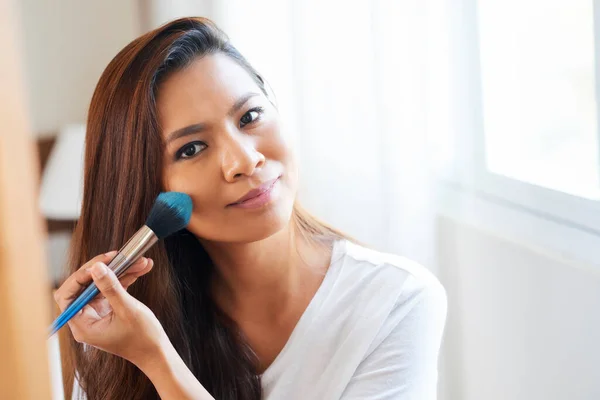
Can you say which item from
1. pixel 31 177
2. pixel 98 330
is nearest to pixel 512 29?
pixel 98 330

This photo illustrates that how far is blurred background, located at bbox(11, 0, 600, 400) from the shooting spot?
991mm

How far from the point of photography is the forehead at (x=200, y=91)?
0.85 meters

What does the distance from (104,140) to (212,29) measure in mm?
190

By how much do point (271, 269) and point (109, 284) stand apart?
29cm

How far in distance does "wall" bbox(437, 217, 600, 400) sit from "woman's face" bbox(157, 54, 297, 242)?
37 cm

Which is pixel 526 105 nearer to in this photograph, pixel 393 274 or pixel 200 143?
pixel 393 274

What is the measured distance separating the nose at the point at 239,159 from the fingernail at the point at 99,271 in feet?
0.56

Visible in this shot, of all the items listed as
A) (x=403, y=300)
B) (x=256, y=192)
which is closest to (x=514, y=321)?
(x=403, y=300)

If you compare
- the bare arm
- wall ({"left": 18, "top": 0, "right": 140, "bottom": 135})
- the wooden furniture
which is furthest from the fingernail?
wall ({"left": 18, "top": 0, "right": 140, "bottom": 135})

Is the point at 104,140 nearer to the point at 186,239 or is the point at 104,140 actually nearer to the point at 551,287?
the point at 186,239

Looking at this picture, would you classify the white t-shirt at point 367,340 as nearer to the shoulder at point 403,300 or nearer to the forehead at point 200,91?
the shoulder at point 403,300

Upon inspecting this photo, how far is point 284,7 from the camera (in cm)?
141

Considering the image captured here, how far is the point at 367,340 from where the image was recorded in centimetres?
91

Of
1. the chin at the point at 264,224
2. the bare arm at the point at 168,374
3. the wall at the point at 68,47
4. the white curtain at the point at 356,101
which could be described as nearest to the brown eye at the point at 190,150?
the chin at the point at 264,224
